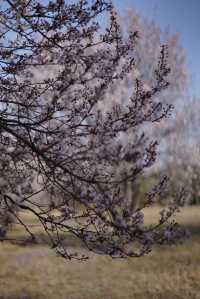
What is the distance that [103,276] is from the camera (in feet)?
37.5

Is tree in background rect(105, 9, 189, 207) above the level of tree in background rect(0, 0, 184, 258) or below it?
above

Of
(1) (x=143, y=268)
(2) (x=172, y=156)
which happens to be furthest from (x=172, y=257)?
(2) (x=172, y=156)

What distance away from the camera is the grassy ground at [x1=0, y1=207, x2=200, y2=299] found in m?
9.71

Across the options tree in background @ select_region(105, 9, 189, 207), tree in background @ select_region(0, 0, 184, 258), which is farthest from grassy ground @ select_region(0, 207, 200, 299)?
tree in background @ select_region(105, 9, 189, 207)

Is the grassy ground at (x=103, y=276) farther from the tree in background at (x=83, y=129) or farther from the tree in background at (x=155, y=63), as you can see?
the tree in background at (x=155, y=63)

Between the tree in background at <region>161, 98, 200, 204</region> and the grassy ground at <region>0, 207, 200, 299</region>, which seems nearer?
the grassy ground at <region>0, 207, 200, 299</region>

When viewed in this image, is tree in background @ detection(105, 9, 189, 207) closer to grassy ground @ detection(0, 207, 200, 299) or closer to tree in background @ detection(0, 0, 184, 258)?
grassy ground @ detection(0, 207, 200, 299)

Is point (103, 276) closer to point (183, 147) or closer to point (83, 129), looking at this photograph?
point (83, 129)

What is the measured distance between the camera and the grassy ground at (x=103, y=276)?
31.9 feet

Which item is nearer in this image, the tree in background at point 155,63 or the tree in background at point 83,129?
the tree in background at point 83,129

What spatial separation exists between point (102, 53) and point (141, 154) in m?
1.45

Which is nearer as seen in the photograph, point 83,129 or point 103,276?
point 83,129

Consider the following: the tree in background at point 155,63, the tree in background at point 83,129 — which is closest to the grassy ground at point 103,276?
the tree in background at point 83,129

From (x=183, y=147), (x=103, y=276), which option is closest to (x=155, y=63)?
(x=183, y=147)
